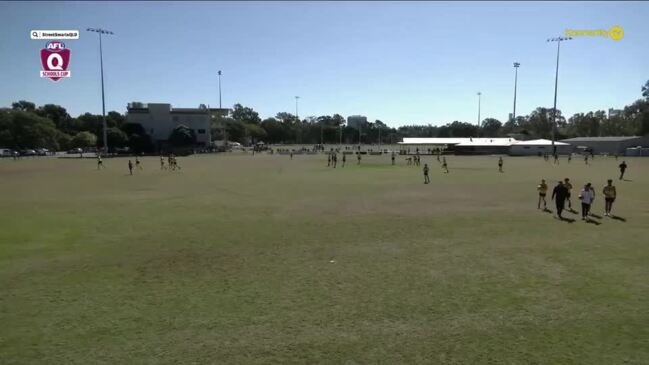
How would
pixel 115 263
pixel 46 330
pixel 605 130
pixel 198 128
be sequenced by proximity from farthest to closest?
pixel 605 130
pixel 198 128
pixel 115 263
pixel 46 330

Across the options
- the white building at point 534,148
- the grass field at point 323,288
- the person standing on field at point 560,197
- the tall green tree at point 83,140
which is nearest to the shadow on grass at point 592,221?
A: the grass field at point 323,288

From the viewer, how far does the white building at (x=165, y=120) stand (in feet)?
332

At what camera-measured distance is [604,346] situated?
6.30 meters

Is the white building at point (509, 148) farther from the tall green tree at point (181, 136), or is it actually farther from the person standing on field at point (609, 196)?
the person standing on field at point (609, 196)

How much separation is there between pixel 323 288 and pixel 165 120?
335 ft

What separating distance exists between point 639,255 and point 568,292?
13.9 feet

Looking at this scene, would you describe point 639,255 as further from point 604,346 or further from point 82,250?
point 82,250

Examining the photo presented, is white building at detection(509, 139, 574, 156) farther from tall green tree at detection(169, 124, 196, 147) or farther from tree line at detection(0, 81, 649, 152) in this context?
tall green tree at detection(169, 124, 196, 147)

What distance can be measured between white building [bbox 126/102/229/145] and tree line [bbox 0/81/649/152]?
122 inches

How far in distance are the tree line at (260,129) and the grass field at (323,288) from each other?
8786 cm

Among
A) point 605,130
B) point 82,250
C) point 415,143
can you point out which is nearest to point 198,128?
point 415,143

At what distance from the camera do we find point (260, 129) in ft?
531

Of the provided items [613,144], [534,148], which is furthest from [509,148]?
[613,144]

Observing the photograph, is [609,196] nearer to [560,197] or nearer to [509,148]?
[560,197]
